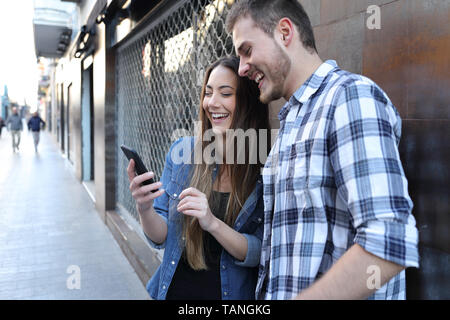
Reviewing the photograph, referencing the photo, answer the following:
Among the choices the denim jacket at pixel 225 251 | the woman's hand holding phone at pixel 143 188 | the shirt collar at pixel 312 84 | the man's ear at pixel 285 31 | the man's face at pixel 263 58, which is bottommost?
the denim jacket at pixel 225 251

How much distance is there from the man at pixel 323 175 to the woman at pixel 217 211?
0.32m

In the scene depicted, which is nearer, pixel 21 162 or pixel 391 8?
pixel 391 8

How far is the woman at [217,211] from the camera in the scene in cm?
170

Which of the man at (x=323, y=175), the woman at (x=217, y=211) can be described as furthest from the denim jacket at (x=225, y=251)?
the man at (x=323, y=175)

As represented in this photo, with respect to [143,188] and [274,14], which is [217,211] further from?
[274,14]

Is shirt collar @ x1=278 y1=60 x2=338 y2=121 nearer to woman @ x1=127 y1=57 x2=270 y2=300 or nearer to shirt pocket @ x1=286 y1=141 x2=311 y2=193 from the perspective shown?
shirt pocket @ x1=286 y1=141 x2=311 y2=193

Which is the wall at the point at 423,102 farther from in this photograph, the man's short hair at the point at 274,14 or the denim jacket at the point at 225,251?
the denim jacket at the point at 225,251

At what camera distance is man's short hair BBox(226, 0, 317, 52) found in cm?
127

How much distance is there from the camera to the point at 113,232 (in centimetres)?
546

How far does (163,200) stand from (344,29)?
1.13 metres

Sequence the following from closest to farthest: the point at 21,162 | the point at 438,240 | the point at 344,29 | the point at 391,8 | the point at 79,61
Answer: the point at 438,240 → the point at 391,8 → the point at 344,29 → the point at 79,61 → the point at 21,162

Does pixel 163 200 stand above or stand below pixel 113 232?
above
